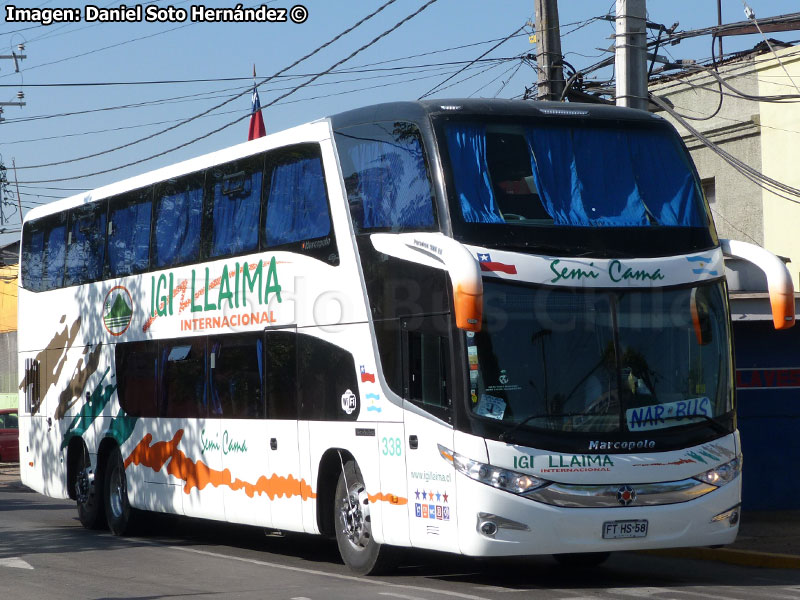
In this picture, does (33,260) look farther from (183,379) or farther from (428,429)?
(428,429)

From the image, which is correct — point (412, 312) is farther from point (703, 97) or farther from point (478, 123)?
point (703, 97)

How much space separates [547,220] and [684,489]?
257 centimetres

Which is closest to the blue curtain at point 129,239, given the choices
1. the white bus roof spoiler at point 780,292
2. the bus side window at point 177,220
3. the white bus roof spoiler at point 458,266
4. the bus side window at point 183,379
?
the bus side window at point 177,220

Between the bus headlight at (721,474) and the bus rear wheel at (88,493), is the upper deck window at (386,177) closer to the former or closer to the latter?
the bus headlight at (721,474)

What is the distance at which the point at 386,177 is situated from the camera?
38.6 feet

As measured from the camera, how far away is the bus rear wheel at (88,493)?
17.9m

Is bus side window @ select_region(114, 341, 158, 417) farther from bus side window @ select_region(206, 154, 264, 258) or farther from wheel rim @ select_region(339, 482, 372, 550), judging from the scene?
wheel rim @ select_region(339, 482, 372, 550)

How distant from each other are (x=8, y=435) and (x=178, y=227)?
68.7 ft

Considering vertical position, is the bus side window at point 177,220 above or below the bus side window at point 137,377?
above

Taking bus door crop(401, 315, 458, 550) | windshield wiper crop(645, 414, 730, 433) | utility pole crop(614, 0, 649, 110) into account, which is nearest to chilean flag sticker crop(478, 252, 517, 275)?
bus door crop(401, 315, 458, 550)

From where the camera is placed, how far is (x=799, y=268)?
24688 millimetres

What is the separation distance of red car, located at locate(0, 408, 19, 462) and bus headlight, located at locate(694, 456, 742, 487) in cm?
2707

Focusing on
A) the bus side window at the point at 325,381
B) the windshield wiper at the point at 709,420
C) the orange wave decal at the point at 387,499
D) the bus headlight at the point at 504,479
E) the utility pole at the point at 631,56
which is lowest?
the orange wave decal at the point at 387,499

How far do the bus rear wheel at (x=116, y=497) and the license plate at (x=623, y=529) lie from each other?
8.41m
